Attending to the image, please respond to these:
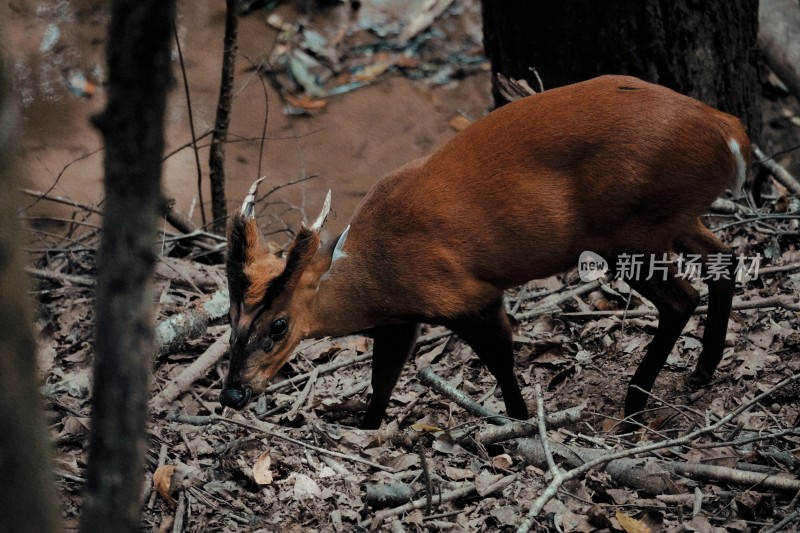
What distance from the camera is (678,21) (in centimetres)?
639

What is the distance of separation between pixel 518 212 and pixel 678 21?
2452 millimetres

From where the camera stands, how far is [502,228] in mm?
4793

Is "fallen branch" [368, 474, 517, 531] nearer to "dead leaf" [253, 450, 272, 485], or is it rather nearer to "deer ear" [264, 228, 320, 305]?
"dead leaf" [253, 450, 272, 485]

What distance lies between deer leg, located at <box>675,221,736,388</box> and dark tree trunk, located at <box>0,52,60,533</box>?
378 centimetres

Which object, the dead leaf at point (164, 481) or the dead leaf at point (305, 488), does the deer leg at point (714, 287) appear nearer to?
the dead leaf at point (305, 488)

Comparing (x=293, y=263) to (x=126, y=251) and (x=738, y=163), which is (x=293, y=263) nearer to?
(x=738, y=163)

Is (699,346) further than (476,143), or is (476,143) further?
(699,346)

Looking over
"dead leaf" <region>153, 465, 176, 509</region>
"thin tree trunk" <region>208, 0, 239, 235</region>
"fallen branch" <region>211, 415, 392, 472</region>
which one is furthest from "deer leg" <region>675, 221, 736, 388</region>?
"thin tree trunk" <region>208, 0, 239, 235</region>

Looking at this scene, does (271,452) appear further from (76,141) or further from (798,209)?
(76,141)

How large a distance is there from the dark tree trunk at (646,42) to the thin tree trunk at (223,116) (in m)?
1.83

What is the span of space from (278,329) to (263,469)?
673mm

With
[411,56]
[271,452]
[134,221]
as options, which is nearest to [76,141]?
[411,56]

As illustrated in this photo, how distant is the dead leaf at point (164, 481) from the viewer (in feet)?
13.8

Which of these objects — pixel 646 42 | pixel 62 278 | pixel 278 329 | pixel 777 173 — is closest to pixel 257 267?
pixel 278 329
